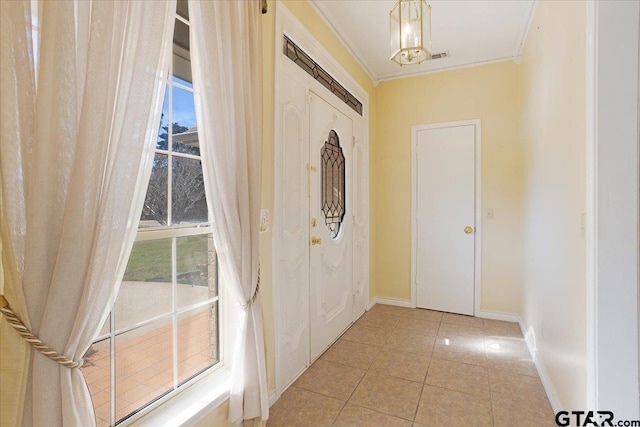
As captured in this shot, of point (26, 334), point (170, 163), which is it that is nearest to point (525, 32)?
point (170, 163)

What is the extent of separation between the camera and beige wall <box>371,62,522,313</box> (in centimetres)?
343

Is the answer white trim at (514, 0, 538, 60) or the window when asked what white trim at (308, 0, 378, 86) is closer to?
the window

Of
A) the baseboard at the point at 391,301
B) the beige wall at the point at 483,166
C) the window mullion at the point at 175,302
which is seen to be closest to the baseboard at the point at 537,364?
the beige wall at the point at 483,166

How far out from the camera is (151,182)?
1.30m

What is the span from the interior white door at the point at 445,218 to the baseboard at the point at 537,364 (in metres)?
0.67

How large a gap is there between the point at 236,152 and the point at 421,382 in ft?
6.77

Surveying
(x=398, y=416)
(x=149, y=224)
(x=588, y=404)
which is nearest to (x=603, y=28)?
(x=588, y=404)

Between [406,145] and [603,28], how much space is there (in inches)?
102

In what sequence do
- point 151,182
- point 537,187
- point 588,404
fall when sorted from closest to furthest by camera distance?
1. point 151,182
2. point 588,404
3. point 537,187

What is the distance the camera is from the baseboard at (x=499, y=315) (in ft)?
11.2

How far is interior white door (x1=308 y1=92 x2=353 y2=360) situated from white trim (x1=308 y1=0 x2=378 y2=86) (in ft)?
2.33

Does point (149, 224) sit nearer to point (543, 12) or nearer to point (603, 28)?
point (603, 28)

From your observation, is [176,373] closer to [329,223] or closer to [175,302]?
[175,302]

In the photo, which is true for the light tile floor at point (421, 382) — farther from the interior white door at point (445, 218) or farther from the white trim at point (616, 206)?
the white trim at point (616, 206)
